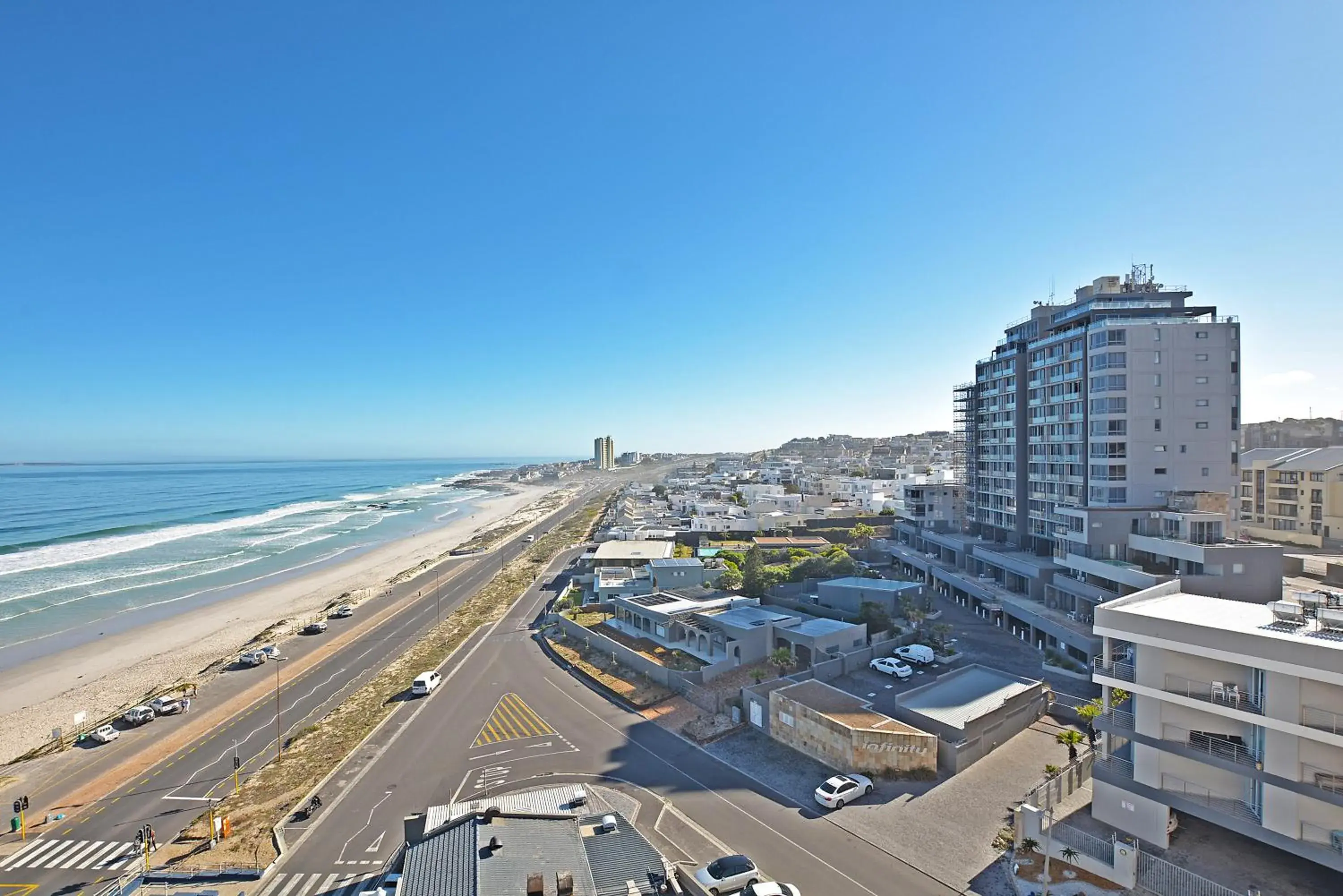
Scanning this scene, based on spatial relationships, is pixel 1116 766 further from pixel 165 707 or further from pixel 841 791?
pixel 165 707

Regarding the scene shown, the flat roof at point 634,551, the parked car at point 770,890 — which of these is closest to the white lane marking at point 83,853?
the parked car at point 770,890

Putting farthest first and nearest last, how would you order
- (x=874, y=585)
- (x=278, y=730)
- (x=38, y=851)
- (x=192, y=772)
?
(x=874, y=585)
(x=278, y=730)
(x=192, y=772)
(x=38, y=851)

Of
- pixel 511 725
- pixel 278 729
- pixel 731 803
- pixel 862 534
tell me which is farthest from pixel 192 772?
pixel 862 534

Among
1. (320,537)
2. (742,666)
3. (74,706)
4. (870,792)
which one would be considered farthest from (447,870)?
(320,537)

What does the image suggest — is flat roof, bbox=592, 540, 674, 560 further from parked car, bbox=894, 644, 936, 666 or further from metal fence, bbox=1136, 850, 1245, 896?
metal fence, bbox=1136, 850, 1245, 896

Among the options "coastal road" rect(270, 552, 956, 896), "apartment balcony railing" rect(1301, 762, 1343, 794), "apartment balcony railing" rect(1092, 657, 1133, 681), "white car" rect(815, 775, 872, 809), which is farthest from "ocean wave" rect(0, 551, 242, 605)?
"apartment balcony railing" rect(1301, 762, 1343, 794)

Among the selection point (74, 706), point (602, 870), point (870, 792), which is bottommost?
point (74, 706)

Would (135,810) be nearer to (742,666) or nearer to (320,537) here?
(742,666)
